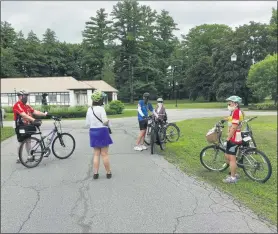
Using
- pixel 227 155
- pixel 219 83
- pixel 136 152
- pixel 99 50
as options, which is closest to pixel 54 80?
pixel 99 50

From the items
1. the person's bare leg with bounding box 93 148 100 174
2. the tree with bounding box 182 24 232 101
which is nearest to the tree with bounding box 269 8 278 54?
the tree with bounding box 182 24 232 101

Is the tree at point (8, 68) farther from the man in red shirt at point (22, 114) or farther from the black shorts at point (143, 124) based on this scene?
the man in red shirt at point (22, 114)

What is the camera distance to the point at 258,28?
43312 mm

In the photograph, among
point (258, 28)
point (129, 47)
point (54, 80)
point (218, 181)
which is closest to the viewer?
point (218, 181)

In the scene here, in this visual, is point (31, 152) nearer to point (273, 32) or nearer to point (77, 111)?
point (77, 111)

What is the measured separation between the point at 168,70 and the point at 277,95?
4082 cm

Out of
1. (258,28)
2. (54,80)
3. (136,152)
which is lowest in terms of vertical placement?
(136,152)

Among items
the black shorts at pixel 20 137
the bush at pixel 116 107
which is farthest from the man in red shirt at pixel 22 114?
the bush at pixel 116 107

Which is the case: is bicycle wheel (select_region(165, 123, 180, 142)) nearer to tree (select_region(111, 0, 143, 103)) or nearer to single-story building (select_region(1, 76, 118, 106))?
single-story building (select_region(1, 76, 118, 106))

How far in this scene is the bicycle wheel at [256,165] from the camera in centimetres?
604

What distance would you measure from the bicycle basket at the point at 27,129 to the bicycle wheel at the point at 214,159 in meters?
3.91

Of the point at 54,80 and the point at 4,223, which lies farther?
the point at 54,80

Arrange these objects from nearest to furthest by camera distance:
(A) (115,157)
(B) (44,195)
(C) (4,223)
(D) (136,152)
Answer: (C) (4,223) < (B) (44,195) < (A) (115,157) < (D) (136,152)

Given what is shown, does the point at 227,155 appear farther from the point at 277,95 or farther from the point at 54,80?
the point at 54,80
